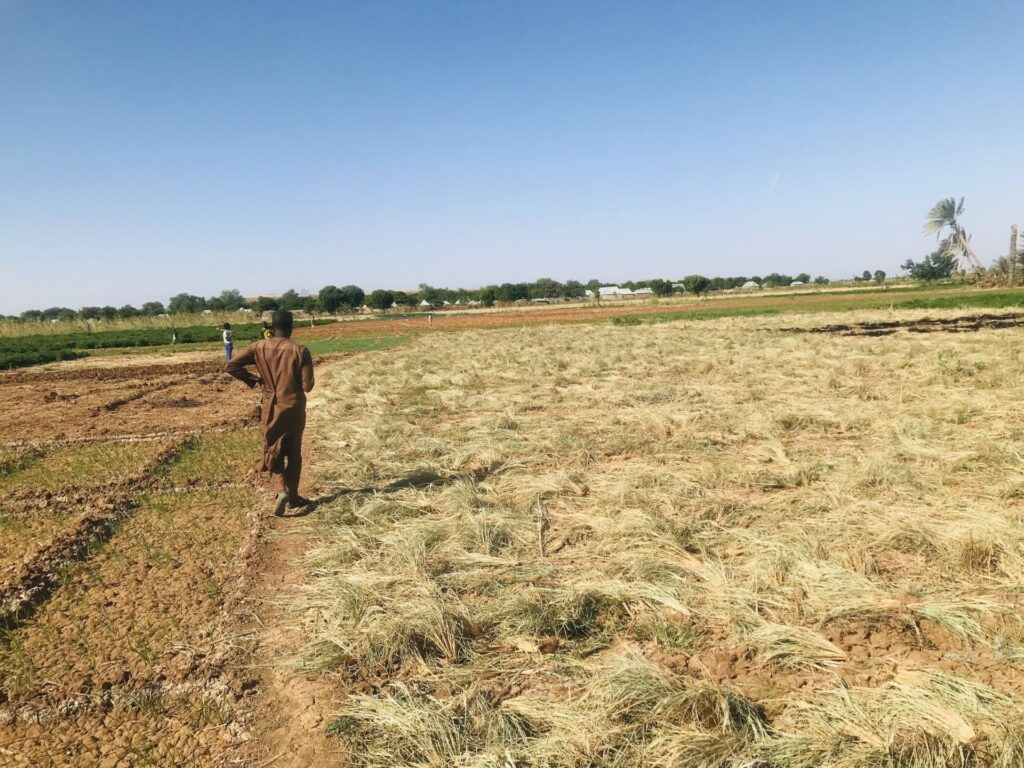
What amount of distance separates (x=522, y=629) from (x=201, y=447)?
7728 millimetres

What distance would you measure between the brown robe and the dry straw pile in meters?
0.79

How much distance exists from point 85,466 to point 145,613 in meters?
5.55

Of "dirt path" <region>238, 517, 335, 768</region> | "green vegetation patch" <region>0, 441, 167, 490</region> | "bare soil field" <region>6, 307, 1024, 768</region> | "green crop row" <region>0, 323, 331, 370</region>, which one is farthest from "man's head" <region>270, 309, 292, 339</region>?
"green crop row" <region>0, 323, 331, 370</region>

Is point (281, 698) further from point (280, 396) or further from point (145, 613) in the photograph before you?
point (280, 396)

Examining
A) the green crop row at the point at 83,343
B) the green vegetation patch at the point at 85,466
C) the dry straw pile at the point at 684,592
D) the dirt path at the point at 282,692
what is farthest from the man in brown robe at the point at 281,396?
the green crop row at the point at 83,343

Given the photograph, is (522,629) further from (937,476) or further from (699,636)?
(937,476)

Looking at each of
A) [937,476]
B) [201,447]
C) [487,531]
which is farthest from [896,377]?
[201,447]

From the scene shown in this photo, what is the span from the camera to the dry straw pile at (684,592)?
2.66m

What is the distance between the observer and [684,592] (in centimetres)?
396

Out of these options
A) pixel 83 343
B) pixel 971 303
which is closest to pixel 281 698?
pixel 971 303

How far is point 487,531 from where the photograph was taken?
5156mm

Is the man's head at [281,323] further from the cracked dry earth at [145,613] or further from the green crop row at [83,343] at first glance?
the green crop row at [83,343]

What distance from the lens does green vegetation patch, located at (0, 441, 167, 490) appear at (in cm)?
762

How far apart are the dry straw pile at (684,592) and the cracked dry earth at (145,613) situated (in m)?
0.41
